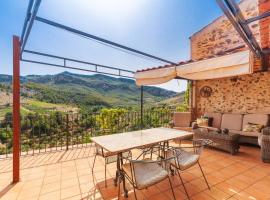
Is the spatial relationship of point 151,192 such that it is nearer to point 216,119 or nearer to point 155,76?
point 155,76

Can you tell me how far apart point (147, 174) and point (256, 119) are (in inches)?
162

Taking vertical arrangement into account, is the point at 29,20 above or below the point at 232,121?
above

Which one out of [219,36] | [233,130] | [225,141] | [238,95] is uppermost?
[219,36]

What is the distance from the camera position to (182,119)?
5637 mm

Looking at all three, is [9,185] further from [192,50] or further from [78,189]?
[192,50]

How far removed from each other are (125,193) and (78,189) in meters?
0.75

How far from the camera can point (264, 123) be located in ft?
14.4

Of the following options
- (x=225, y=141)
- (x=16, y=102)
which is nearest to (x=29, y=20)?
(x=16, y=102)

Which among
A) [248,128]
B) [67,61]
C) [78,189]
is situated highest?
[67,61]

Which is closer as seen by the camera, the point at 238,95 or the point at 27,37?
the point at 27,37

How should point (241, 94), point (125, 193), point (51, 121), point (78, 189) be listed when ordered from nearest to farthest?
point (125, 193)
point (78, 189)
point (51, 121)
point (241, 94)

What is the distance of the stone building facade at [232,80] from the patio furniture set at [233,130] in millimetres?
456

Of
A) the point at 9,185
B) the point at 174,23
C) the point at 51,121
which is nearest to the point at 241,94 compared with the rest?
the point at 174,23

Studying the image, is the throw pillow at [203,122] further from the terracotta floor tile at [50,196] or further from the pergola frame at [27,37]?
the terracotta floor tile at [50,196]
